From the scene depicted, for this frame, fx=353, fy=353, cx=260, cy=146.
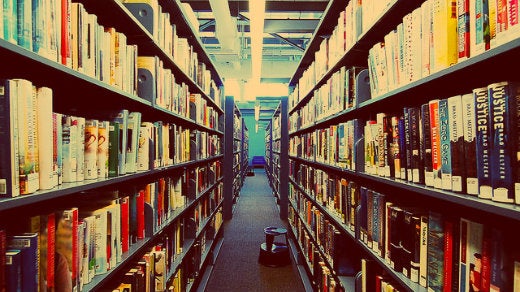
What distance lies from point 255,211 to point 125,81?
593 cm

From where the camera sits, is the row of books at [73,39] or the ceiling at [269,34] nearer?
the row of books at [73,39]

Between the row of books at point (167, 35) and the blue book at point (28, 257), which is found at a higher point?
the row of books at point (167, 35)

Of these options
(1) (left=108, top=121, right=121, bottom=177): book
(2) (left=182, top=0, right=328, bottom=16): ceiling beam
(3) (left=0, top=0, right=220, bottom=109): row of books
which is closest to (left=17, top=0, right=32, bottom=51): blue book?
(3) (left=0, top=0, right=220, bottom=109): row of books

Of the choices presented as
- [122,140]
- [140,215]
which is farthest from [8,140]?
[140,215]

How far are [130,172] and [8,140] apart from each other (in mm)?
814

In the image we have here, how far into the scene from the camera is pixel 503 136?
784 mm

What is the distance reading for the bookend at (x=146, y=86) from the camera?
1857 mm

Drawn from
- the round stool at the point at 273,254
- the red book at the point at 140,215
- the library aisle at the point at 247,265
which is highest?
the red book at the point at 140,215

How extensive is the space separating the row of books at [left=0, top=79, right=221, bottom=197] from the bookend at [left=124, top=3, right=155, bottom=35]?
20.8 inches

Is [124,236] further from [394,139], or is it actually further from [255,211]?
[255,211]

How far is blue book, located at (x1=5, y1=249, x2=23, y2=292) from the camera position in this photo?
2.76 feet

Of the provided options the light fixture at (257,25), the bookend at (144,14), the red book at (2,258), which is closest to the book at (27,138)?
the red book at (2,258)

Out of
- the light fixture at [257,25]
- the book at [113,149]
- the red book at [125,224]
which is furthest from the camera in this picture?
the light fixture at [257,25]

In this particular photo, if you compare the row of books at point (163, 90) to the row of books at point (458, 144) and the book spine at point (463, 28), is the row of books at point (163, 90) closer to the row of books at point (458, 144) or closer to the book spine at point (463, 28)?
the row of books at point (458, 144)
